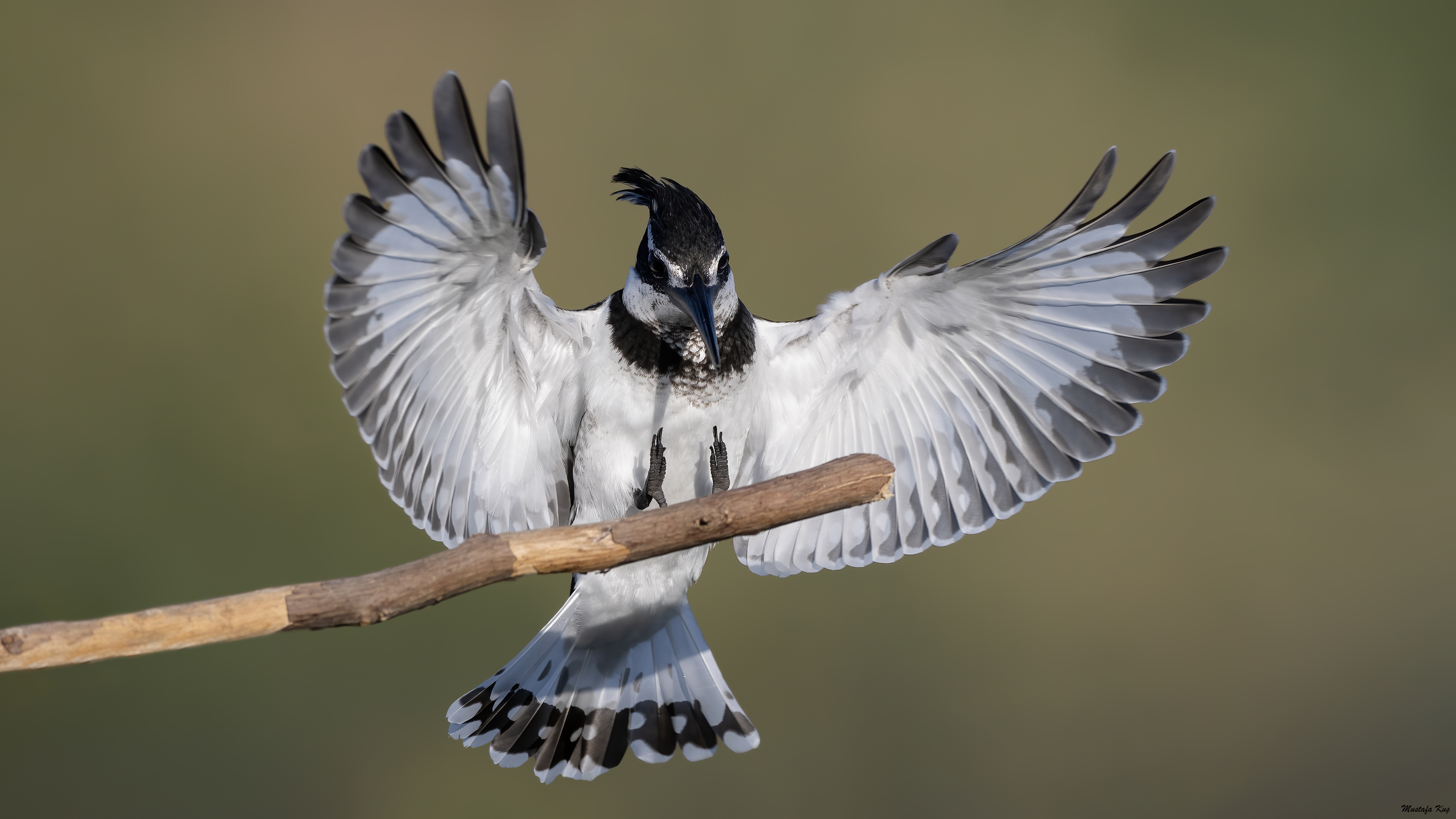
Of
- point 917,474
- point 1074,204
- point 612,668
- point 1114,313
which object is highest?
point 1074,204

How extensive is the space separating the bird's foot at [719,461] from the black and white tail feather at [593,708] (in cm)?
35

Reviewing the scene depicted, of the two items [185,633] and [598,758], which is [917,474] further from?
[185,633]

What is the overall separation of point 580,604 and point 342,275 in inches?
28.9

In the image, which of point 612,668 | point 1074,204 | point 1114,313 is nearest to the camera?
point 1074,204

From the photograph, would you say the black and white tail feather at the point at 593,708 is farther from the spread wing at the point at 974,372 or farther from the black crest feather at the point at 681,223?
the black crest feather at the point at 681,223

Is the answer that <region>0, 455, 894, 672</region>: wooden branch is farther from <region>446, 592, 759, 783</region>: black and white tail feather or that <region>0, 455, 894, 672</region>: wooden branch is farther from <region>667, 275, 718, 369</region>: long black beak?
<region>446, 592, 759, 783</region>: black and white tail feather

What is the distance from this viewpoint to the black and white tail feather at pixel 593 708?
1.64m

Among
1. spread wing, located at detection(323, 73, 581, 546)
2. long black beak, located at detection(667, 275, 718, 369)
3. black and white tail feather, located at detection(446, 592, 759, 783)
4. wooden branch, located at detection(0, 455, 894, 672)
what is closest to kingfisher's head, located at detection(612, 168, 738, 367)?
long black beak, located at detection(667, 275, 718, 369)

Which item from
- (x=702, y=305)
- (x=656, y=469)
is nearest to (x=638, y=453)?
(x=656, y=469)

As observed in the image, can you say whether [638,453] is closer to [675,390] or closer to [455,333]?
[675,390]

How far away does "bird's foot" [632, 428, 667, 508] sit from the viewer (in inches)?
57.3

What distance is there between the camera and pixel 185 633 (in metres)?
0.92

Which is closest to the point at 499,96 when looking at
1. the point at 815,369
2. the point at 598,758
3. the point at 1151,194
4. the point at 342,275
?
the point at 342,275

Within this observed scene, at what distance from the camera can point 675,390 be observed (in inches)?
56.0
